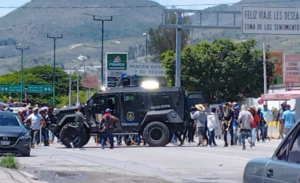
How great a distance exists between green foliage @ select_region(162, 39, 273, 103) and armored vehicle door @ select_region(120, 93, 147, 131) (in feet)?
105

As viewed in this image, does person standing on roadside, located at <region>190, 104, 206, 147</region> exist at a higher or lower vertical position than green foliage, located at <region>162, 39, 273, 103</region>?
lower

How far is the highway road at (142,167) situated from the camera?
15.7m

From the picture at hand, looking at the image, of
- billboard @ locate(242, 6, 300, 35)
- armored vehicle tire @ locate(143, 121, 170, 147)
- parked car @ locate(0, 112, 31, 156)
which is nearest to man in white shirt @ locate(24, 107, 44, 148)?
armored vehicle tire @ locate(143, 121, 170, 147)

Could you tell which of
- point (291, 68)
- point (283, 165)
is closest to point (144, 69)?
point (291, 68)

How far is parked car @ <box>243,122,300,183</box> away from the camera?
22.1 feet

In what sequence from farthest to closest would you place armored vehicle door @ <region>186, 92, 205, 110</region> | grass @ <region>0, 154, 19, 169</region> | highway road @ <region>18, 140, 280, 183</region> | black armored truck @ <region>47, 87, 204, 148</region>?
armored vehicle door @ <region>186, 92, 205, 110</region> → black armored truck @ <region>47, 87, 204, 148</region> → grass @ <region>0, 154, 19, 169</region> → highway road @ <region>18, 140, 280, 183</region>

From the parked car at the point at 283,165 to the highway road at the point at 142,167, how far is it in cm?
775

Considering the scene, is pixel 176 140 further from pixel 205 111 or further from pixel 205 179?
pixel 205 179

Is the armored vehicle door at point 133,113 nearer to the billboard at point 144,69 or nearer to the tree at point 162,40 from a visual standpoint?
the billboard at point 144,69

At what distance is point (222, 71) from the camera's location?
6159cm

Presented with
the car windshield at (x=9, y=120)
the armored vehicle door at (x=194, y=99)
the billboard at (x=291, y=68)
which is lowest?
the car windshield at (x=9, y=120)

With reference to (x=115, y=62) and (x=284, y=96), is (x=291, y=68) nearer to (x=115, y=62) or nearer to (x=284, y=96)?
(x=284, y=96)

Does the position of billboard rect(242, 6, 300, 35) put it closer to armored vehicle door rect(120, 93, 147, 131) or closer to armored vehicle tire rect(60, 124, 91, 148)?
armored vehicle door rect(120, 93, 147, 131)

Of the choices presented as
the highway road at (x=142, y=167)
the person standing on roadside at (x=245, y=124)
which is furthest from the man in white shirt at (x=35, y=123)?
the person standing on roadside at (x=245, y=124)
